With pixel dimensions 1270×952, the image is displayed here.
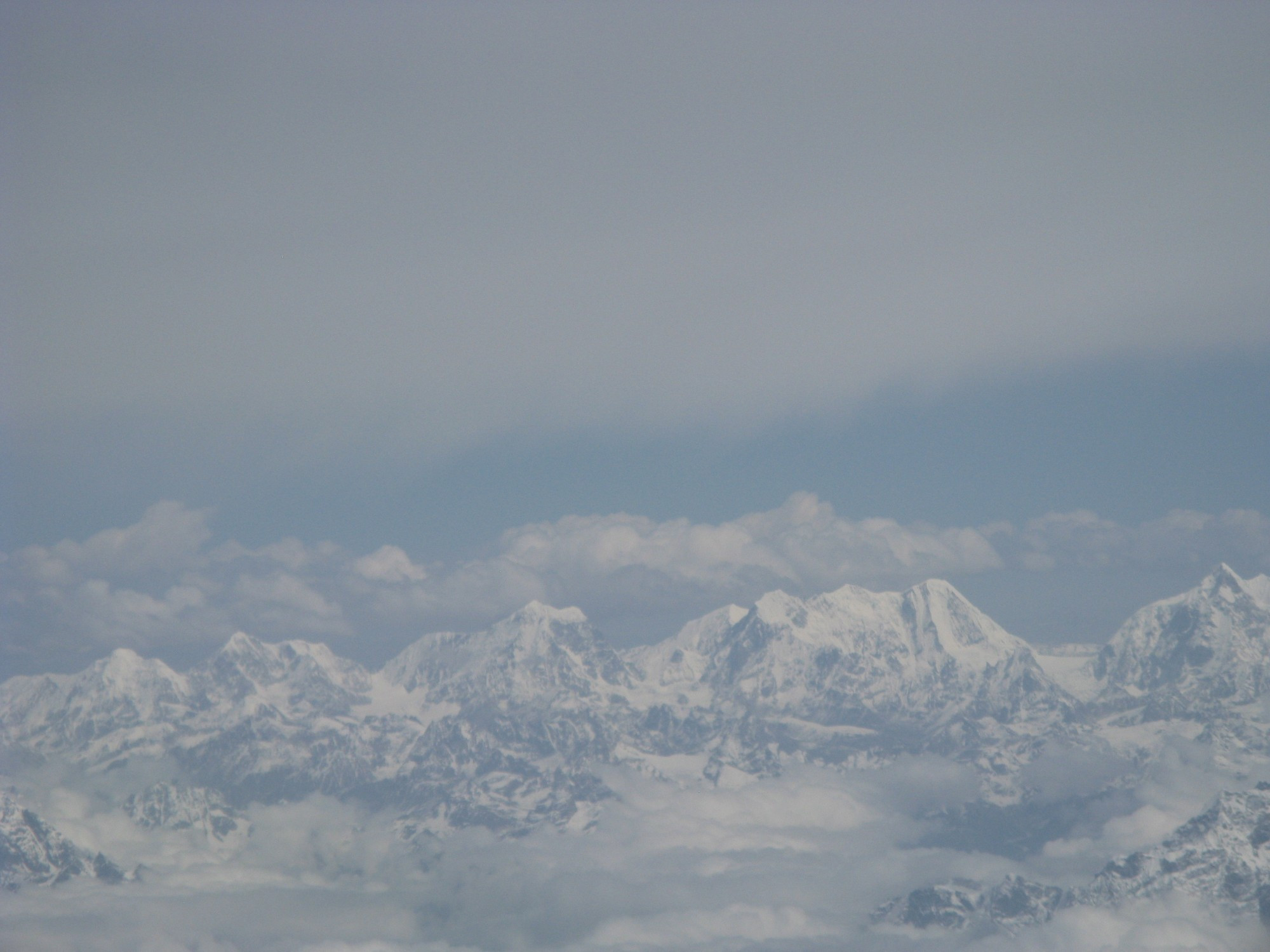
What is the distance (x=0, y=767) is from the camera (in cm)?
16212
